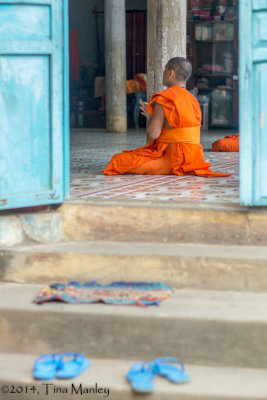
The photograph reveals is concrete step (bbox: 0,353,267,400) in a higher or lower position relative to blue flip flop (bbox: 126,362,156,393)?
lower

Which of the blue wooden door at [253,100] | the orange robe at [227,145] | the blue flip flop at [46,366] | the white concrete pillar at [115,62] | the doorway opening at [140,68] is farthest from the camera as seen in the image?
the doorway opening at [140,68]

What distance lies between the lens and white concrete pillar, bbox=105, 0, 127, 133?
13.5 m

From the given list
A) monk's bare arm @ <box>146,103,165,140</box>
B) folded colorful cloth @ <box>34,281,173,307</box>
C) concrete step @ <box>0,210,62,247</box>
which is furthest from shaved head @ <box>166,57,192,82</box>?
folded colorful cloth @ <box>34,281,173,307</box>

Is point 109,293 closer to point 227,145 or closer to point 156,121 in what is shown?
point 156,121

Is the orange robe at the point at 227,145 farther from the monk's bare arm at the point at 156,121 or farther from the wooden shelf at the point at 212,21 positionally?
the wooden shelf at the point at 212,21

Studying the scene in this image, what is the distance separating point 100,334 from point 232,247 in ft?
3.28

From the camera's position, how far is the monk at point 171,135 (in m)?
5.38

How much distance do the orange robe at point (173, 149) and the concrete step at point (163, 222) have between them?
1.82 meters

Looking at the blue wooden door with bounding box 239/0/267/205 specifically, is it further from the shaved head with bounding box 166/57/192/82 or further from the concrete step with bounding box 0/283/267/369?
the shaved head with bounding box 166/57/192/82

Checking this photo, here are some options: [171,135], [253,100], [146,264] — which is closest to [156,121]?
[171,135]

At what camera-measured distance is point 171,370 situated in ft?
9.11

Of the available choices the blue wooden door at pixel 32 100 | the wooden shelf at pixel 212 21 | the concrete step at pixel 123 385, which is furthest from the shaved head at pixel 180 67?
the wooden shelf at pixel 212 21

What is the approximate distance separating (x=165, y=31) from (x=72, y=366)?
5041 mm

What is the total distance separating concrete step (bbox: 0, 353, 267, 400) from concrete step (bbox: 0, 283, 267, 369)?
0.09 m
